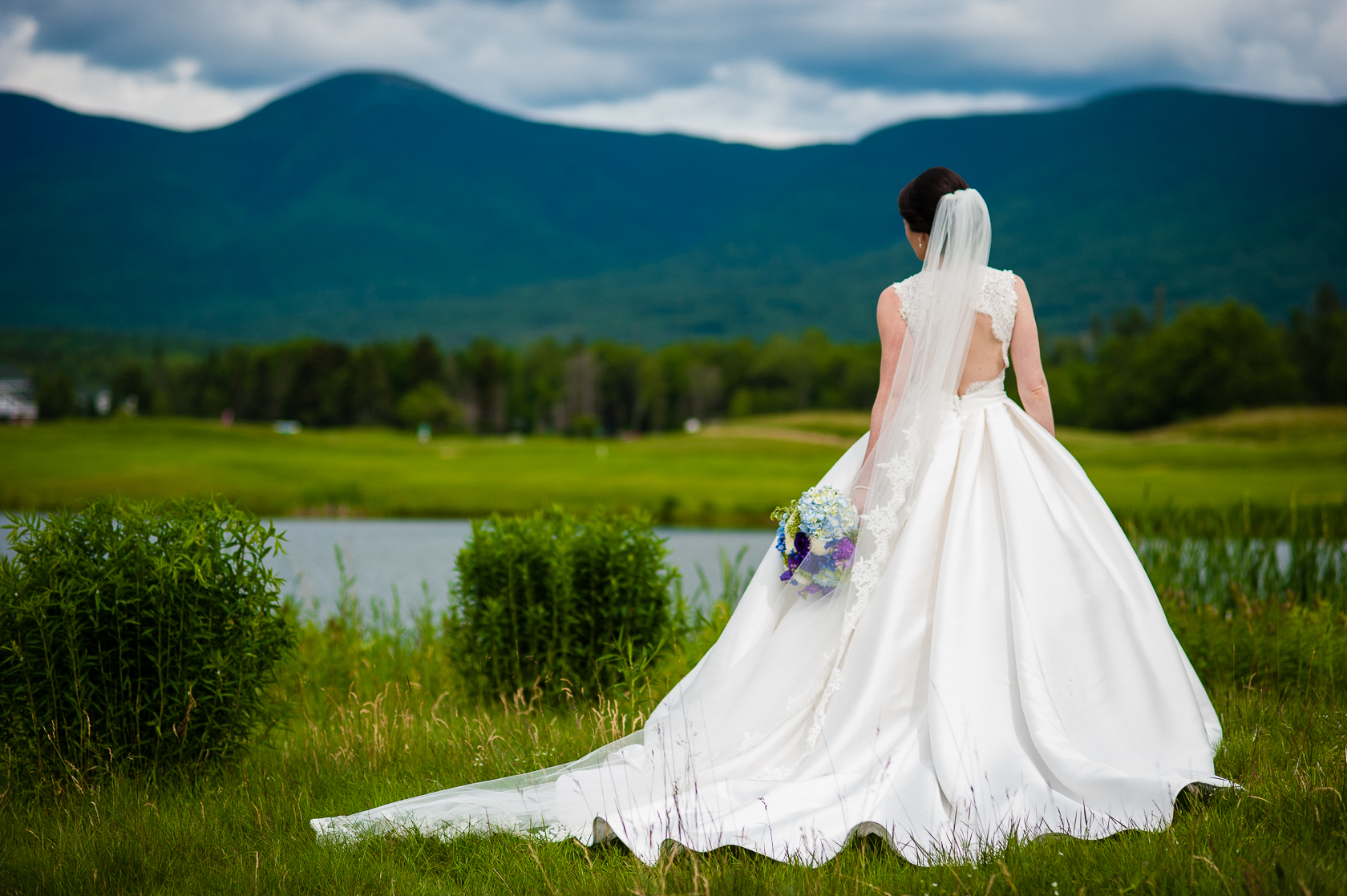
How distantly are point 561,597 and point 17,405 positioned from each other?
200 ft

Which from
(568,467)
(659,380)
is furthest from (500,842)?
(659,380)

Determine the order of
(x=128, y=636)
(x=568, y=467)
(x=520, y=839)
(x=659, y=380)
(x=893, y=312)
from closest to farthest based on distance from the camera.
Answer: (x=520, y=839)
(x=128, y=636)
(x=893, y=312)
(x=568, y=467)
(x=659, y=380)

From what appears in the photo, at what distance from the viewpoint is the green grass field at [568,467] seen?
101 feet

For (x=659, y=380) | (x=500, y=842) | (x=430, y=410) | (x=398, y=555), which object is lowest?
(x=398, y=555)

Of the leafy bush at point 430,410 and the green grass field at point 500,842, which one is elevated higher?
the leafy bush at point 430,410

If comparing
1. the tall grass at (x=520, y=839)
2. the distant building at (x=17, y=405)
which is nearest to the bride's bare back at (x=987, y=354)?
the tall grass at (x=520, y=839)

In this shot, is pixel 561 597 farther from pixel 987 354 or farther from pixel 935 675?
pixel 987 354

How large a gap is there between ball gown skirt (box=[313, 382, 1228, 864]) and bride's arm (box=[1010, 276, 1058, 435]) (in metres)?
0.19

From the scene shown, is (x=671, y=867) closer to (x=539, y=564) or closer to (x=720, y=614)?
(x=539, y=564)

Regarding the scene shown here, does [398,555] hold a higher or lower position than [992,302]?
lower

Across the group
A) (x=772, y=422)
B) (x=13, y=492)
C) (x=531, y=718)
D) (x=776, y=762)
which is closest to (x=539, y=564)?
(x=531, y=718)

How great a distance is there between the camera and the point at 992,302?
184 inches

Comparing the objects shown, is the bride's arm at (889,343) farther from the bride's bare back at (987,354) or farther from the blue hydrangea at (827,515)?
the blue hydrangea at (827,515)

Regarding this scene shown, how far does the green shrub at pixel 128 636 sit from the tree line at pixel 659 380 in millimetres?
59416
